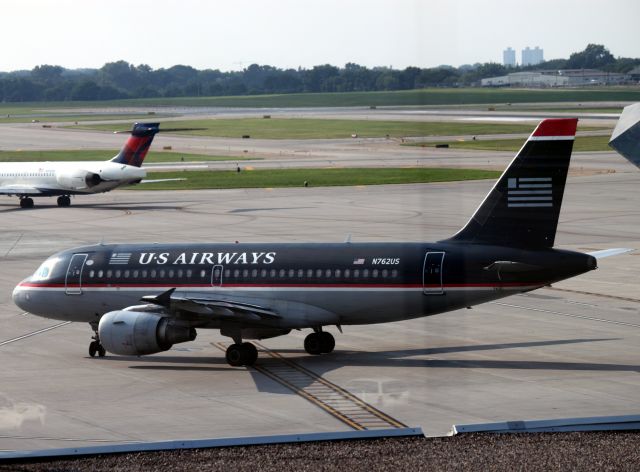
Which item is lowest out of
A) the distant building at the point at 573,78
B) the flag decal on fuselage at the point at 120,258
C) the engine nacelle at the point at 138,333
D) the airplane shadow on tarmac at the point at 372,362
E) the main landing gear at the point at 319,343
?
the airplane shadow on tarmac at the point at 372,362

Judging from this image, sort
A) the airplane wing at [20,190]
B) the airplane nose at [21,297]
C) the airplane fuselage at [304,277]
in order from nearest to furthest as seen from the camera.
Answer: the airplane fuselage at [304,277] < the airplane nose at [21,297] < the airplane wing at [20,190]

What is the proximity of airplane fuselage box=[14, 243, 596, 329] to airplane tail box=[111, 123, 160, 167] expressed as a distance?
159 ft

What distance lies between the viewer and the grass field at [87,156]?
12756 cm

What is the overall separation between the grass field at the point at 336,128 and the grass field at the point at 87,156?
11889mm

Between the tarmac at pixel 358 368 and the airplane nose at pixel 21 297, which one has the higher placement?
the airplane nose at pixel 21 297

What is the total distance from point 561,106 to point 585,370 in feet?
433

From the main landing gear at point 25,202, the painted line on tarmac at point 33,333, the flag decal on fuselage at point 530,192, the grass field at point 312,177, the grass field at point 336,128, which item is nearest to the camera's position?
the flag decal on fuselage at point 530,192

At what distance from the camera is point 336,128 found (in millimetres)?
175250

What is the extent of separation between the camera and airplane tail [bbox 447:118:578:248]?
3066 centimetres

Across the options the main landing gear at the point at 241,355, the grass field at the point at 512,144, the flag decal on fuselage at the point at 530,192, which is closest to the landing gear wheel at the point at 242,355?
the main landing gear at the point at 241,355

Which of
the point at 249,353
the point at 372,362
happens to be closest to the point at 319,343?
the point at 372,362

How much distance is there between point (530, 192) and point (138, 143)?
57.7m

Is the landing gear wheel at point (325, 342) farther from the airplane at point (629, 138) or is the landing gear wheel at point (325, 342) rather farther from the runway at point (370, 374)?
the airplane at point (629, 138)

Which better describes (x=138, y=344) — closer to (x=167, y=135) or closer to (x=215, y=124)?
(x=167, y=135)
